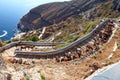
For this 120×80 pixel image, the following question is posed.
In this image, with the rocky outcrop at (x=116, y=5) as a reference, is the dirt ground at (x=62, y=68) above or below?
below

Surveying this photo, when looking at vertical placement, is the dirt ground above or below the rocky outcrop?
below

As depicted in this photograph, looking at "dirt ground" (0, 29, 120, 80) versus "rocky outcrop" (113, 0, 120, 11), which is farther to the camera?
"rocky outcrop" (113, 0, 120, 11)

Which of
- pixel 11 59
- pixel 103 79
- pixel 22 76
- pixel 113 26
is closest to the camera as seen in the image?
pixel 103 79

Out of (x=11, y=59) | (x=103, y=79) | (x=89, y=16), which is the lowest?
(x=103, y=79)

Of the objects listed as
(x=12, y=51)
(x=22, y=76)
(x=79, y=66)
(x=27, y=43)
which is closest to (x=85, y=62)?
(x=79, y=66)

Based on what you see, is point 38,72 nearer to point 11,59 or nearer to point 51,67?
point 51,67

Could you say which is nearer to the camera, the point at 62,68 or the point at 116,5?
the point at 62,68

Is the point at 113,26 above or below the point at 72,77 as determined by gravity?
above

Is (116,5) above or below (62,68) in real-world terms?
above

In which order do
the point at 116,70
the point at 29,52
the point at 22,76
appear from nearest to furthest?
the point at 116,70 < the point at 22,76 < the point at 29,52

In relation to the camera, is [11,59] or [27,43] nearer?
[11,59]

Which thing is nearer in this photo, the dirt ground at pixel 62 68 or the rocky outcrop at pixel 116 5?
the dirt ground at pixel 62 68
